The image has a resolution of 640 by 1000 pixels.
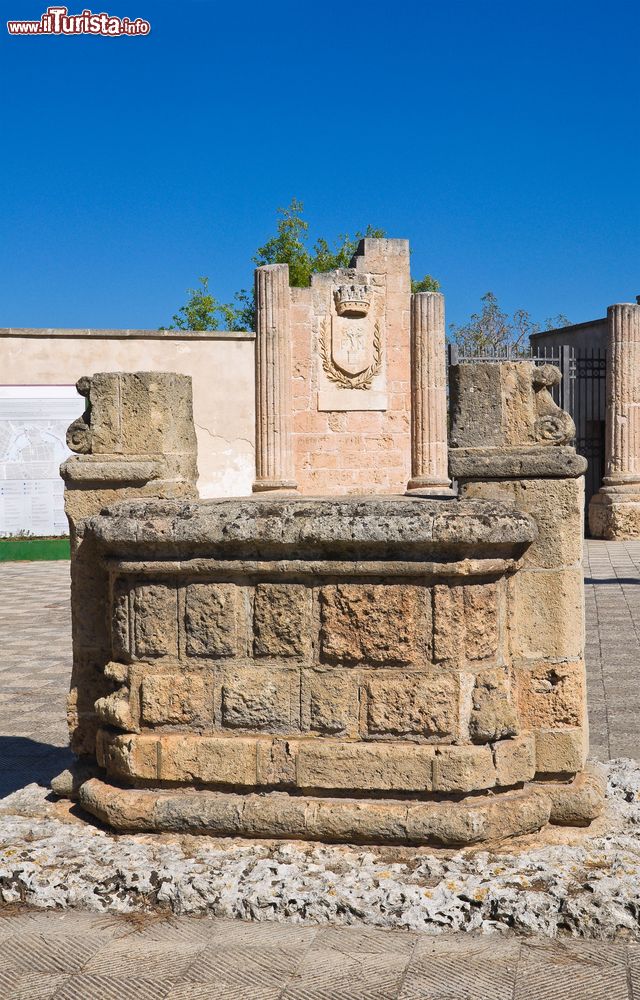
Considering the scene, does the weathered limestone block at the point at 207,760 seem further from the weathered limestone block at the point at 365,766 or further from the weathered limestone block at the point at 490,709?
the weathered limestone block at the point at 490,709

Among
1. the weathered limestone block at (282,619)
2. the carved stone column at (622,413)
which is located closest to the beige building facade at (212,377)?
the carved stone column at (622,413)

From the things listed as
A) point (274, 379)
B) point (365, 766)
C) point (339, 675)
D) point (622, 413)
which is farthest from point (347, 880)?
point (622, 413)

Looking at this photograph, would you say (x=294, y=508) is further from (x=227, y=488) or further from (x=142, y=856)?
(x=227, y=488)

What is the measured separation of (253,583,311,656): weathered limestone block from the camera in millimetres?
3342

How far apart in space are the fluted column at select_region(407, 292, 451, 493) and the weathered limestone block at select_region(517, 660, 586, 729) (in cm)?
1067

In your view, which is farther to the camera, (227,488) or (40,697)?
(227,488)

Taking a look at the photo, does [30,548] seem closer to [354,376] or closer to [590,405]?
[354,376]

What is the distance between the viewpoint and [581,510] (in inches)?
138

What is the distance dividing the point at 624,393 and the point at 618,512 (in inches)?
84.0

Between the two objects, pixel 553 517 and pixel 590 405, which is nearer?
pixel 553 517

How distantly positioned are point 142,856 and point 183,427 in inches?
64.3

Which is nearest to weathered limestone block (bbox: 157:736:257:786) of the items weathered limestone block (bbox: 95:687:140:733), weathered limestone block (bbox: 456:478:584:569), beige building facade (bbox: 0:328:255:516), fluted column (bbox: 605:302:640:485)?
weathered limestone block (bbox: 95:687:140:733)

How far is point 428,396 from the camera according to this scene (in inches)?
563

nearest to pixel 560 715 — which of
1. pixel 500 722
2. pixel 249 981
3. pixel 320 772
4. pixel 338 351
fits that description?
pixel 500 722
